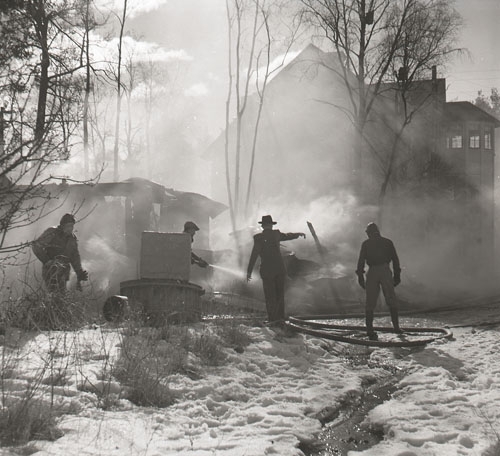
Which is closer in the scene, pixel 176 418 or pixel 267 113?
pixel 176 418

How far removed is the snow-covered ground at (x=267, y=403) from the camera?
4699 mm

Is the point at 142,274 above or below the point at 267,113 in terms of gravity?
below

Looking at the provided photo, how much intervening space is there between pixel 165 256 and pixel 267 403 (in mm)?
4982

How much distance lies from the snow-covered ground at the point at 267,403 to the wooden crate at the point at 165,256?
249cm

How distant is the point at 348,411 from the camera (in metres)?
6.23

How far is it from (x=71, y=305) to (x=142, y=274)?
7.28 feet

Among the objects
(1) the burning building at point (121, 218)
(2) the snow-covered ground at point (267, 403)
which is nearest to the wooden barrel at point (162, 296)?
(2) the snow-covered ground at point (267, 403)

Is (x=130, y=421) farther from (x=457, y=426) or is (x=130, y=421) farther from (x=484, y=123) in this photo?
(x=484, y=123)

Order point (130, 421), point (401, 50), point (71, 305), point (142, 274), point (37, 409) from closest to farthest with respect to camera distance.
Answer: point (37, 409) → point (130, 421) → point (71, 305) → point (142, 274) → point (401, 50)

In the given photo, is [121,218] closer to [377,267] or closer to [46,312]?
[377,267]


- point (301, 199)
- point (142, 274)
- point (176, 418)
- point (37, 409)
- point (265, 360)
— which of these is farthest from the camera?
point (301, 199)

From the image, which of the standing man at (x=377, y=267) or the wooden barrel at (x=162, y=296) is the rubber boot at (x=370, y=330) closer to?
the standing man at (x=377, y=267)

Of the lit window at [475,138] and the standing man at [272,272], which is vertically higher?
the lit window at [475,138]

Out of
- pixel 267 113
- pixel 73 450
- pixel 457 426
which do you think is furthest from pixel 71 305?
pixel 267 113
